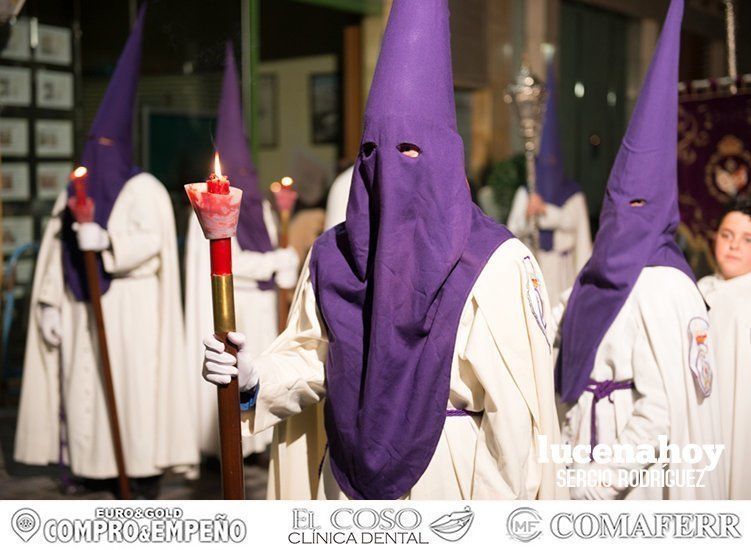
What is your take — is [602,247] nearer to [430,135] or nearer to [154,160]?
[430,135]

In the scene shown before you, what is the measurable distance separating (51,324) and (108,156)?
89cm

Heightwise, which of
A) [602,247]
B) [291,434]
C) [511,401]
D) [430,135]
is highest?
[430,135]

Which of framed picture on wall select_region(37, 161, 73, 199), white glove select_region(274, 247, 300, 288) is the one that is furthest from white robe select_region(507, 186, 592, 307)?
framed picture on wall select_region(37, 161, 73, 199)

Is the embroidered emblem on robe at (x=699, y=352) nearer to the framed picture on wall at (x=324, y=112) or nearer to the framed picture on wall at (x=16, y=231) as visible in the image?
the framed picture on wall at (x=16, y=231)

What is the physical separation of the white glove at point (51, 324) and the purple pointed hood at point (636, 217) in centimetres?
263

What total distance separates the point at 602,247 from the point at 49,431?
9.34 ft

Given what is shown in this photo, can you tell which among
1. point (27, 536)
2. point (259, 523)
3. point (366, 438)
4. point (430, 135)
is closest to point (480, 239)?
point (430, 135)

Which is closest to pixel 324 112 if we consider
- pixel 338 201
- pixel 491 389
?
pixel 338 201

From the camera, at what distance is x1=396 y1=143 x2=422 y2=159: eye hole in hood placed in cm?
245

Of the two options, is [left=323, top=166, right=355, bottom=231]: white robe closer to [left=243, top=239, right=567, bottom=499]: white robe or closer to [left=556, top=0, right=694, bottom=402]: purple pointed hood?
[left=556, top=0, right=694, bottom=402]: purple pointed hood

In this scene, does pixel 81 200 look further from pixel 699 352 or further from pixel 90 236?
pixel 699 352

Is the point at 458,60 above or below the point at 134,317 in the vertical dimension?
above

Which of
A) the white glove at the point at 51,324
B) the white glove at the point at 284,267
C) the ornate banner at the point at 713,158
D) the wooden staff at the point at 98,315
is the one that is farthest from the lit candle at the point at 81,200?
the ornate banner at the point at 713,158

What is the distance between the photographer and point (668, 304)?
3016 millimetres
